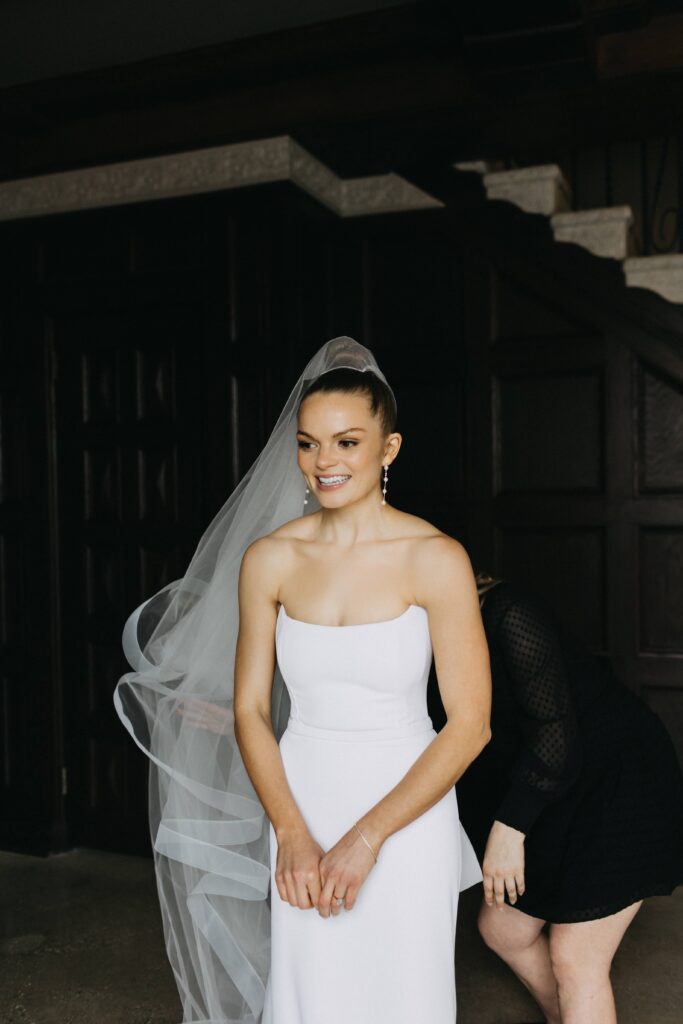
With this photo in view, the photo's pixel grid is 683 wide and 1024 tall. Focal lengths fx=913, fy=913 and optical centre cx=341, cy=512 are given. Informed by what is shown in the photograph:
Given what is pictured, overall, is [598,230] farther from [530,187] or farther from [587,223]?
[530,187]

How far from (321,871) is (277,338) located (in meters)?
2.30

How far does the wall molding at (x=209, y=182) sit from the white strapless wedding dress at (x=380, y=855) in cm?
235

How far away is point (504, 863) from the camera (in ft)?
6.19

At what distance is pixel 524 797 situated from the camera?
1.90 m

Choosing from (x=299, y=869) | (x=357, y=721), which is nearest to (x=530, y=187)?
(x=357, y=721)

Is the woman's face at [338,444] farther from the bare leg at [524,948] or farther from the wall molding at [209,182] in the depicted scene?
the wall molding at [209,182]

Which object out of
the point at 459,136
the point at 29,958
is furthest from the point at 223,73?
the point at 29,958

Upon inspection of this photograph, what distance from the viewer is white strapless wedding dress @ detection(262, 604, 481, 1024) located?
1.64m

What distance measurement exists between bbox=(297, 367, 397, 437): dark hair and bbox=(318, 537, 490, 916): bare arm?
10.3 inches

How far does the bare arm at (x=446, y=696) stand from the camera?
1.60m

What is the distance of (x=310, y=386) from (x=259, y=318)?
1.86 metres

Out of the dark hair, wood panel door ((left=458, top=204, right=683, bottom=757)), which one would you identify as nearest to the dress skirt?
the dark hair

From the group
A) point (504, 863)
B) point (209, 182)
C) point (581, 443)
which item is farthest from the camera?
point (209, 182)

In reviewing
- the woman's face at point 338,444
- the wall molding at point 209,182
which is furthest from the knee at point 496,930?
the wall molding at point 209,182
